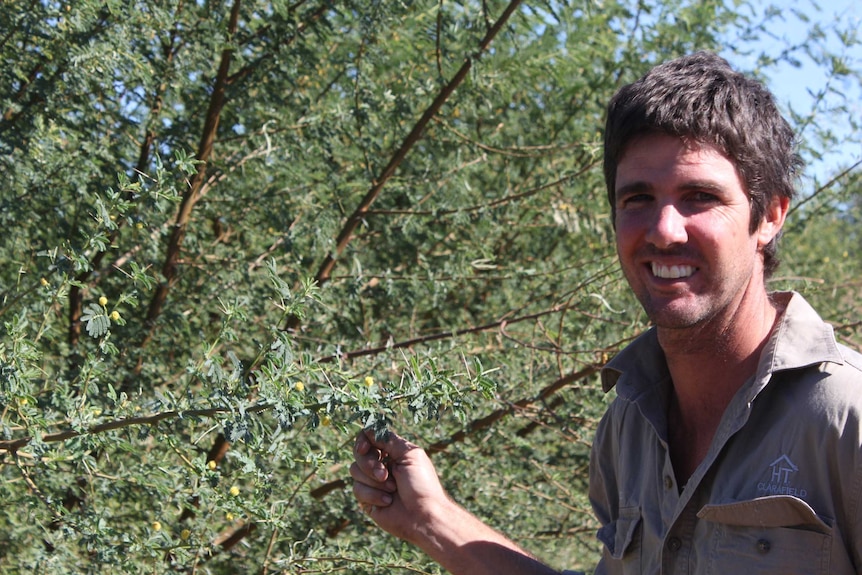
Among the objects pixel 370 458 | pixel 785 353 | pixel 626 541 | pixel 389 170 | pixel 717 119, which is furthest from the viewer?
pixel 389 170

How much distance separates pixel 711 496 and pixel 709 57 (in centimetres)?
92

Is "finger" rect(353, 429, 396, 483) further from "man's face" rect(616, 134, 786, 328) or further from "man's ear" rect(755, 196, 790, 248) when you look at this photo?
"man's ear" rect(755, 196, 790, 248)

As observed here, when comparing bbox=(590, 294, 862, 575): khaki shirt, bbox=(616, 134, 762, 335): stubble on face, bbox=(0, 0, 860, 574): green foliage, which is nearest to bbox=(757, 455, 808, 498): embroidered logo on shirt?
bbox=(590, 294, 862, 575): khaki shirt

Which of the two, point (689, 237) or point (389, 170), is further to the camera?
point (389, 170)

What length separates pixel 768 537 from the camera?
174 cm

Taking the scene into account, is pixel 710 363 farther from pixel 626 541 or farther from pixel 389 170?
pixel 389 170

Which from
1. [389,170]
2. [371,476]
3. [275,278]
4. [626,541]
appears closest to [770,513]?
[626,541]

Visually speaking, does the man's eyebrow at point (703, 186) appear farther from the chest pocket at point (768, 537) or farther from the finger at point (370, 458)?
the finger at point (370, 458)

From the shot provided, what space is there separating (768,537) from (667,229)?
574mm

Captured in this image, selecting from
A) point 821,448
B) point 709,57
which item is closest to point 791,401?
point 821,448

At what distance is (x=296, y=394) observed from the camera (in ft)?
6.14

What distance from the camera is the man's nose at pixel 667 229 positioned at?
74.4 inches

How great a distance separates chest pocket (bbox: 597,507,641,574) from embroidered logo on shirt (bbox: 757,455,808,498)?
386mm

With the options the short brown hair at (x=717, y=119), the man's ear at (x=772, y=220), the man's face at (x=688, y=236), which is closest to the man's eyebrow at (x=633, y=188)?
the man's face at (x=688, y=236)
